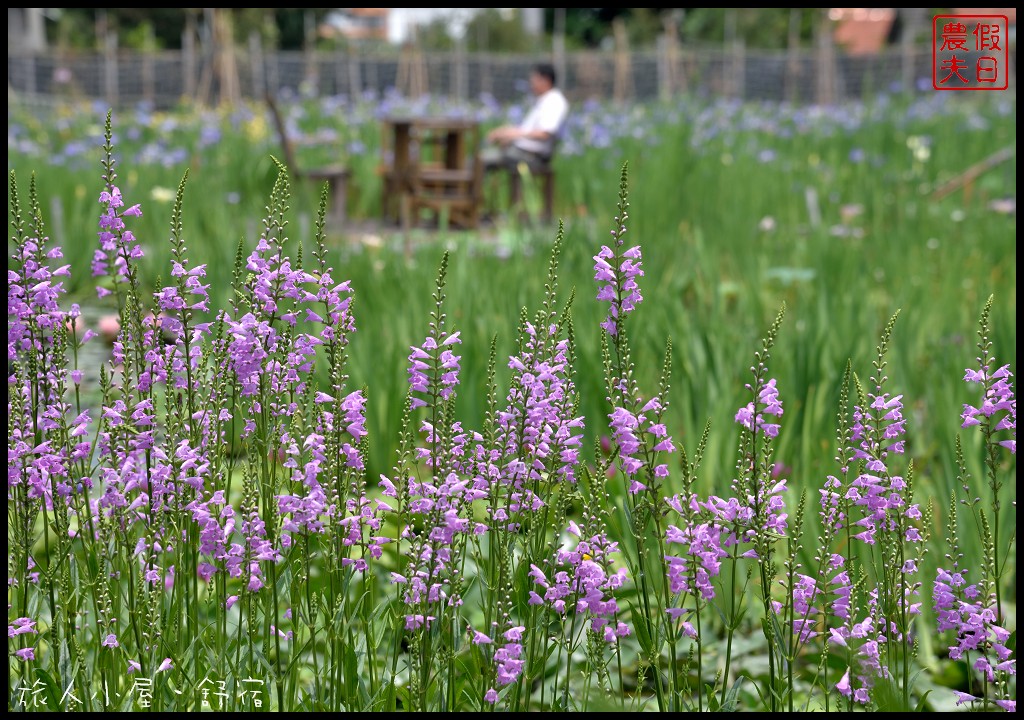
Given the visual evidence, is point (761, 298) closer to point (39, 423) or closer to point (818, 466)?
point (818, 466)

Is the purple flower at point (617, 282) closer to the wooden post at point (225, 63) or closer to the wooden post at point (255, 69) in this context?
the wooden post at point (225, 63)

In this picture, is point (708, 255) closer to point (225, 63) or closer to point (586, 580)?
point (586, 580)

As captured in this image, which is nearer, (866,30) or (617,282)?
(617,282)

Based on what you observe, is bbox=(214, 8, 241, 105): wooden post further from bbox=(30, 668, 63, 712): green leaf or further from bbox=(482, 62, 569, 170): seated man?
bbox=(30, 668, 63, 712): green leaf

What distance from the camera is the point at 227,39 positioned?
16.8 metres

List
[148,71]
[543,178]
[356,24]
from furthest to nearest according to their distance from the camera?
[356,24]
[148,71]
[543,178]

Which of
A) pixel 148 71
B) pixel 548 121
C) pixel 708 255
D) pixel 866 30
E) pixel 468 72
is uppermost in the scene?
pixel 866 30

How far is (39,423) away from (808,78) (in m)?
30.0

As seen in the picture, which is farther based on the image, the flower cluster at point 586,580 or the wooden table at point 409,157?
the wooden table at point 409,157

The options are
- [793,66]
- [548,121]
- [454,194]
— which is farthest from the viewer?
[793,66]

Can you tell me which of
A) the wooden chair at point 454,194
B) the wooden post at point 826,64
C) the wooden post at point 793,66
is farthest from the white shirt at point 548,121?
the wooden post at point 793,66

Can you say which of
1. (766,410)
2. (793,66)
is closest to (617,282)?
(766,410)

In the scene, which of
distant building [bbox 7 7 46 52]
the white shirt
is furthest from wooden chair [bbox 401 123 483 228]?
distant building [bbox 7 7 46 52]

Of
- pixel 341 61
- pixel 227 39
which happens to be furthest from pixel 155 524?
pixel 341 61
